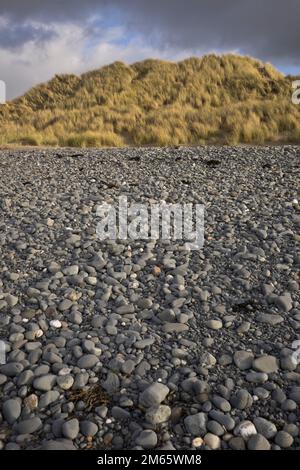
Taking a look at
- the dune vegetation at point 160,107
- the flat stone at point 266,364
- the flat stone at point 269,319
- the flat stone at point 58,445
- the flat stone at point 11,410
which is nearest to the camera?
the flat stone at point 58,445

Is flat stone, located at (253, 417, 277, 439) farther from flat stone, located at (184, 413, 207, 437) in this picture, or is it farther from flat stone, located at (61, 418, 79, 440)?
flat stone, located at (61, 418, 79, 440)

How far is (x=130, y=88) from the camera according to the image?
22719mm

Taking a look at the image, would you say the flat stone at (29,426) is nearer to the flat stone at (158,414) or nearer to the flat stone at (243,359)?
the flat stone at (158,414)

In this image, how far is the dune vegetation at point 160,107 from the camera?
14102mm

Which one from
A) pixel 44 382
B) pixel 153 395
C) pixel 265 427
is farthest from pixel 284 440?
pixel 44 382

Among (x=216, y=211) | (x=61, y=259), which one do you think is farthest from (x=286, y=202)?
(x=61, y=259)

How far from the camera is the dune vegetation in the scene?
14.1 m

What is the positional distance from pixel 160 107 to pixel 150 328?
1700cm

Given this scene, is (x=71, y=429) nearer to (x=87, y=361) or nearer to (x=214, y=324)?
(x=87, y=361)

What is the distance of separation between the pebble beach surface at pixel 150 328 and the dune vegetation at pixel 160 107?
716 centimetres

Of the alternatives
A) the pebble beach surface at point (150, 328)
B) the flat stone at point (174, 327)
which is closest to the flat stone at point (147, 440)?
the pebble beach surface at point (150, 328)

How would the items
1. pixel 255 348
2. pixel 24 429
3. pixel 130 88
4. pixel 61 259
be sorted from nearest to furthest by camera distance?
pixel 24 429 < pixel 255 348 < pixel 61 259 < pixel 130 88

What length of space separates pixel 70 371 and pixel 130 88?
2094 centimetres
